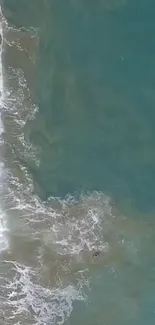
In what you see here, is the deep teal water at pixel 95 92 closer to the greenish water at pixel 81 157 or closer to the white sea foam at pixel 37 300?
the greenish water at pixel 81 157

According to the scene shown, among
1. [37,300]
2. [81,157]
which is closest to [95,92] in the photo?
[81,157]

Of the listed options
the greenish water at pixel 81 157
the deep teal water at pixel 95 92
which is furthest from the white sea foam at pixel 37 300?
the deep teal water at pixel 95 92

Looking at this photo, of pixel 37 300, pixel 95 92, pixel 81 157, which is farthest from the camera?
pixel 37 300

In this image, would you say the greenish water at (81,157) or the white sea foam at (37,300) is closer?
the greenish water at (81,157)

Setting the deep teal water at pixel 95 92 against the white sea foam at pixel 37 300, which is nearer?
the deep teal water at pixel 95 92

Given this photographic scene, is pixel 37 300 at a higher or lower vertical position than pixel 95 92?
lower

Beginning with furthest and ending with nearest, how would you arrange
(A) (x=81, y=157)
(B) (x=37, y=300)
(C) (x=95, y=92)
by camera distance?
(B) (x=37, y=300)
(A) (x=81, y=157)
(C) (x=95, y=92)

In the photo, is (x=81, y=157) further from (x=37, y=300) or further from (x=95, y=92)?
(x=37, y=300)

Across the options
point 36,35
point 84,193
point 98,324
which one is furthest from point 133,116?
point 98,324

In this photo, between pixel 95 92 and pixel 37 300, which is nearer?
pixel 95 92

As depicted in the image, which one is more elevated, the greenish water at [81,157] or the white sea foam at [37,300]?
the greenish water at [81,157]
